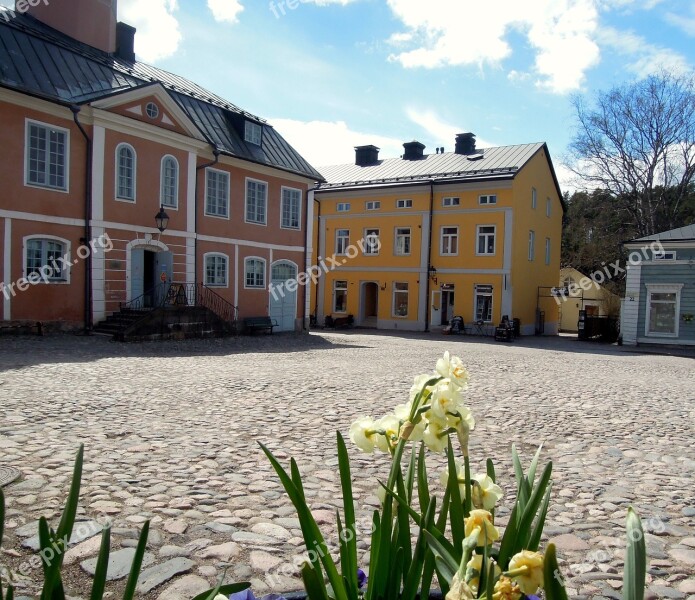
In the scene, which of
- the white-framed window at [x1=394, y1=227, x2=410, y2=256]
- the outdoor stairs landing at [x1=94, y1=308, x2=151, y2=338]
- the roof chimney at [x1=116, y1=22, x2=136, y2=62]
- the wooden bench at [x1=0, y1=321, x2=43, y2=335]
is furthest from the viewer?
the white-framed window at [x1=394, y1=227, x2=410, y2=256]

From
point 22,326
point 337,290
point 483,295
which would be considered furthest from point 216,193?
point 483,295

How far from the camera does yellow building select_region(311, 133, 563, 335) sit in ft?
95.5

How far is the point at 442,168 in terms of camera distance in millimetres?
31875

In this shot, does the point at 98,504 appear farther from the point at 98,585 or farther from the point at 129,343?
the point at 129,343

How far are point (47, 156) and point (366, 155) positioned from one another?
74.0 feet

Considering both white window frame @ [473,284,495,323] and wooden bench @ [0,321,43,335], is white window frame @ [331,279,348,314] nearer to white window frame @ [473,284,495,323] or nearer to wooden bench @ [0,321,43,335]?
white window frame @ [473,284,495,323]

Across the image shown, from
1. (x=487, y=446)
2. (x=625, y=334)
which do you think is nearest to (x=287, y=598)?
(x=487, y=446)

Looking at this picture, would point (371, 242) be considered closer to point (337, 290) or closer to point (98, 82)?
point (337, 290)

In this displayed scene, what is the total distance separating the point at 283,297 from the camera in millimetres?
24594

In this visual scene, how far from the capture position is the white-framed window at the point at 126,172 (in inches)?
712

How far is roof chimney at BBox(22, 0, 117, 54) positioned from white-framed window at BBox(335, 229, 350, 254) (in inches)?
611

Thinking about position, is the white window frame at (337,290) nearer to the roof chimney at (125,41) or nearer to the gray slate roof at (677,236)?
the gray slate roof at (677,236)

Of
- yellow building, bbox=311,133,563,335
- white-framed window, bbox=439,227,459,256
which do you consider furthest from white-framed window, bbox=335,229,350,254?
white-framed window, bbox=439,227,459,256

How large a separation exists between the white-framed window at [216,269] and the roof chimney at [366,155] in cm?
1661
